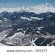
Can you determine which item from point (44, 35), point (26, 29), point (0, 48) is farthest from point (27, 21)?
point (0, 48)

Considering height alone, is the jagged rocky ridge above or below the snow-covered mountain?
below

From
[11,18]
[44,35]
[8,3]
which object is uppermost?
[8,3]

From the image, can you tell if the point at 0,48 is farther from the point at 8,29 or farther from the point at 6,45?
the point at 8,29

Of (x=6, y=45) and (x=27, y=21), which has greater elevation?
(x=27, y=21)

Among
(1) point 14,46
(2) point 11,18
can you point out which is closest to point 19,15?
(2) point 11,18

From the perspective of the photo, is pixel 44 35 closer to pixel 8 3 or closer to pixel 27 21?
pixel 27 21

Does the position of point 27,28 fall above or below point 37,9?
below

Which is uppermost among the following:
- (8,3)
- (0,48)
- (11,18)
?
(8,3)

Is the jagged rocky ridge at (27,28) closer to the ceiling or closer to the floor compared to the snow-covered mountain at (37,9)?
closer to the floor

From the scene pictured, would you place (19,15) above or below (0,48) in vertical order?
above
